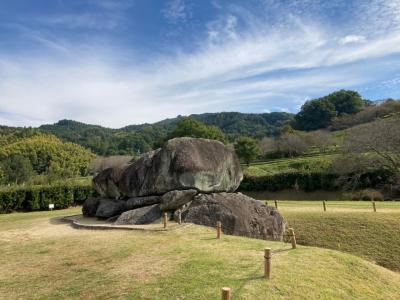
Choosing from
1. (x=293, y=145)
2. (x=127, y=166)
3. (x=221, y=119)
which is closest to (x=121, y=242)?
(x=127, y=166)

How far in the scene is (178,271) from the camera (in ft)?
36.9

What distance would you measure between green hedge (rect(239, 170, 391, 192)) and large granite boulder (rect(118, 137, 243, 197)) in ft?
76.5

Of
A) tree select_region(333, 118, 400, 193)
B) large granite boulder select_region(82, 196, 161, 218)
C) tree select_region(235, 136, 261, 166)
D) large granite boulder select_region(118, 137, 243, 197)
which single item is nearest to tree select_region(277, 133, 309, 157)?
tree select_region(235, 136, 261, 166)

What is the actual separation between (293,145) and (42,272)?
228 ft

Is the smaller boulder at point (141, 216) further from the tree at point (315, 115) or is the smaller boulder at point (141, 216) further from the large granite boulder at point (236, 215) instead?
the tree at point (315, 115)

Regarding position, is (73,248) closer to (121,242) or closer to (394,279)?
(121,242)

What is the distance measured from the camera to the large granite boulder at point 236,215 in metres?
19.3

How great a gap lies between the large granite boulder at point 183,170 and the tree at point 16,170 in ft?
233

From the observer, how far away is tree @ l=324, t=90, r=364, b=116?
112 meters

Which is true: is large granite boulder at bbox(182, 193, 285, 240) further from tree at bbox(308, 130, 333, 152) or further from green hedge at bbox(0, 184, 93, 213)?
tree at bbox(308, 130, 333, 152)

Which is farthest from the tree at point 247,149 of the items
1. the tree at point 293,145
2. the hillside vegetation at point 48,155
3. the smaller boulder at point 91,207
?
the hillside vegetation at point 48,155

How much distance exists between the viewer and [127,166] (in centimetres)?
2519

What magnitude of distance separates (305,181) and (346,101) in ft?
252

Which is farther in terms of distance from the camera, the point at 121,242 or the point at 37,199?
the point at 37,199
